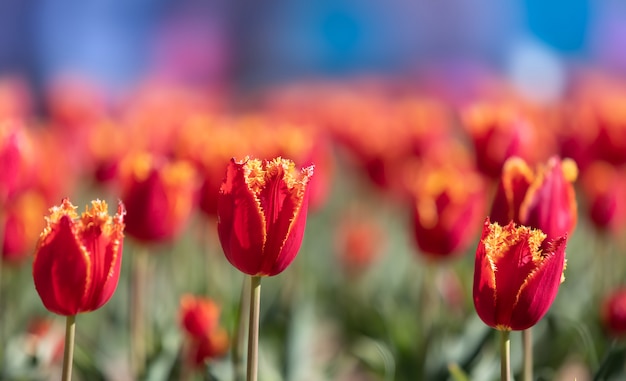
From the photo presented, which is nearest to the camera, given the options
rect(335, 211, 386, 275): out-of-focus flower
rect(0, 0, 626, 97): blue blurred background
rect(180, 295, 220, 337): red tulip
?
rect(180, 295, 220, 337): red tulip

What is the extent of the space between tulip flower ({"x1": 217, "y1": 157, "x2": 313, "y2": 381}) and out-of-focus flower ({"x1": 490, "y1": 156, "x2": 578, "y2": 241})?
269 millimetres

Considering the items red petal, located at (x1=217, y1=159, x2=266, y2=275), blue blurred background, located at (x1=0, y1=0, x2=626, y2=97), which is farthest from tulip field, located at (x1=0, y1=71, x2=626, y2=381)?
blue blurred background, located at (x1=0, y1=0, x2=626, y2=97)

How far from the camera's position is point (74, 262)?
82 centimetres

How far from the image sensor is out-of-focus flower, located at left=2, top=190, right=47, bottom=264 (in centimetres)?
141

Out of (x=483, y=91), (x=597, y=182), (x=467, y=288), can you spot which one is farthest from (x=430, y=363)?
(x=483, y=91)

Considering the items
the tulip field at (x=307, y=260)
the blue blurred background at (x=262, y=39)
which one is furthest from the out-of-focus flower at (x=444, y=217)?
the blue blurred background at (x=262, y=39)

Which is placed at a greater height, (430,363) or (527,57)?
(527,57)

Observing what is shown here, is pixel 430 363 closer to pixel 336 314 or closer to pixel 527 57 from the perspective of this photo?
pixel 336 314

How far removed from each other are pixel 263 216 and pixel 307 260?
51.7 inches

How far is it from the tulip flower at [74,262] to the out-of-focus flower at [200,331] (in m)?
0.29

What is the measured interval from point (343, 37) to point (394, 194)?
22.9 feet

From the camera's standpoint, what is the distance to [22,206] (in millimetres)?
1559

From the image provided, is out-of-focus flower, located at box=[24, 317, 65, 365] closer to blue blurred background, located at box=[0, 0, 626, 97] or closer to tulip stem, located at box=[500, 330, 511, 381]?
tulip stem, located at box=[500, 330, 511, 381]

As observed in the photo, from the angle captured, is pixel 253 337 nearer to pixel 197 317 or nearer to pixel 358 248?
pixel 197 317
